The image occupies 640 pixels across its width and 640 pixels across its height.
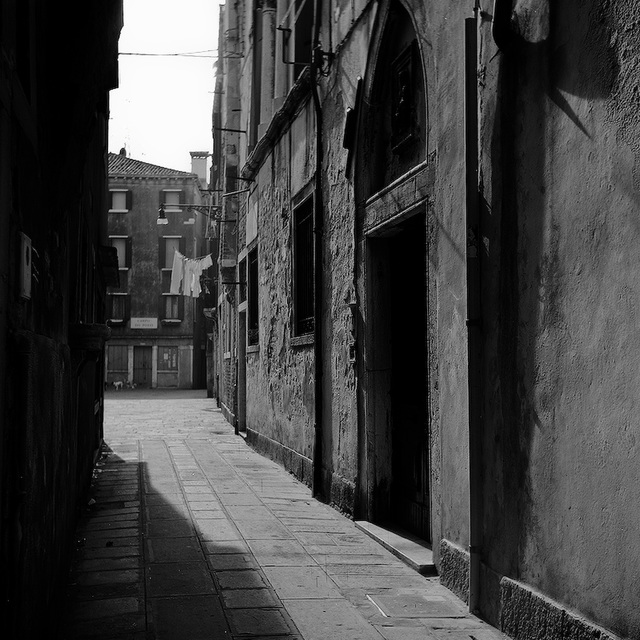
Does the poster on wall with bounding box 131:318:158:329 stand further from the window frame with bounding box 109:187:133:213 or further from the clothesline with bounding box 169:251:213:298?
the clothesline with bounding box 169:251:213:298

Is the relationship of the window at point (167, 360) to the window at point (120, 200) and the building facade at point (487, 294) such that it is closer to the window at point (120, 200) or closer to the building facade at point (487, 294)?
the window at point (120, 200)

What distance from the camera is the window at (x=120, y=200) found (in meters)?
43.0

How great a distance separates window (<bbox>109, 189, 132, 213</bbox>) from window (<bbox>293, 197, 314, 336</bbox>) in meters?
34.5

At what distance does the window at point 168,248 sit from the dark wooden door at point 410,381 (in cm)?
3708

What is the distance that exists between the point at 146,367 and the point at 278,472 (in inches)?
1350

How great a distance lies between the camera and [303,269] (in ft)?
32.2

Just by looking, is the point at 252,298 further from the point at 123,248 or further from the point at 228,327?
the point at 123,248

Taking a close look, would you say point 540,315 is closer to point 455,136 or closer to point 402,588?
point 455,136

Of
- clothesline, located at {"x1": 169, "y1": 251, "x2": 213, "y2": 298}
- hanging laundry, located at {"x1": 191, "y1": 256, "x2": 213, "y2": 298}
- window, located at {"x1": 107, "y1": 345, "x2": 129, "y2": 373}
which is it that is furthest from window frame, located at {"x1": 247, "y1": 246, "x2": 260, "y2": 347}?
window, located at {"x1": 107, "y1": 345, "x2": 129, "y2": 373}

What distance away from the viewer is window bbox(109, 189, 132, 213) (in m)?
43.0

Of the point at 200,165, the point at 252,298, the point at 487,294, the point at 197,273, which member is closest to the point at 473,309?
the point at 487,294

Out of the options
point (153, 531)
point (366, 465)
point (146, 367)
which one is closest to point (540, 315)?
point (366, 465)

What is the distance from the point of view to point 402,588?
16.4 feet

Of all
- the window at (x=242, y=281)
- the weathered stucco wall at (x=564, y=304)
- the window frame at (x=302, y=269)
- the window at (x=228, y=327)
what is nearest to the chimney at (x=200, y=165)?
the window at (x=228, y=327)
